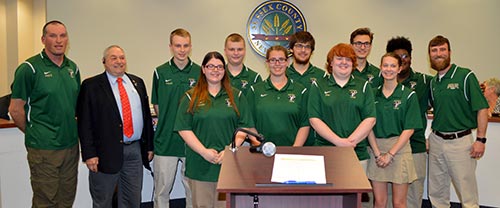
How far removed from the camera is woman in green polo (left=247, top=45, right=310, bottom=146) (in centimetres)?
339

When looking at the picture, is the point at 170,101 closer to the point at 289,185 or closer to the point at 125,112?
the point at 125,112

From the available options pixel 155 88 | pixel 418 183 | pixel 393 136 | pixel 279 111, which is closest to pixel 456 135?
pixel 418 183

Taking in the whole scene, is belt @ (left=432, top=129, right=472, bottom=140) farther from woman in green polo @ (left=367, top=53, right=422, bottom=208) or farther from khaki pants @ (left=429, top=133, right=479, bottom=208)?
woman in green polo @ (left=367, top=53, right=422, bottom=208)

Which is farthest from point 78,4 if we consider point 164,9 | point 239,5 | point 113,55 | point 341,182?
point 341,182

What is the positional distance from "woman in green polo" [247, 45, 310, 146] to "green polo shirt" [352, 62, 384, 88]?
0.79 meters

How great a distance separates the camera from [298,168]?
2254mm

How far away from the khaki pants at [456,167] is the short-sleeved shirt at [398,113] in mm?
550

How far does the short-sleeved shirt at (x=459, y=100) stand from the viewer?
378 cm

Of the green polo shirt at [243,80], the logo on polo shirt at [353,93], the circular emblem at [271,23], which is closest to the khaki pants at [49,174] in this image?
the green polo shirt at [243,80]

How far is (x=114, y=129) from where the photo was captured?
3.51 metres

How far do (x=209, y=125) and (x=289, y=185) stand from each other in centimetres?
119

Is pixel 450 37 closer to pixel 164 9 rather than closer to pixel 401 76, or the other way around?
pixel 401 76

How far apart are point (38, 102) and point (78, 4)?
3013mm

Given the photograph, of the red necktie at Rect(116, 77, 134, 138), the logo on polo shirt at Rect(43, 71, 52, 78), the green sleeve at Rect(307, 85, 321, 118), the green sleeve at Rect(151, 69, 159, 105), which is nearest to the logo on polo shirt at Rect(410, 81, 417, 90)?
the green sleeve at Rect(307, 85, 321, 118)
